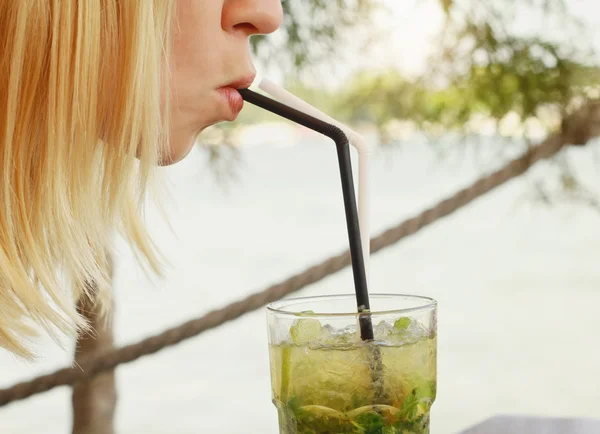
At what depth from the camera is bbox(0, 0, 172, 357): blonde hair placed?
2.48 ft

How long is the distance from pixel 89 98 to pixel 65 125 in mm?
32

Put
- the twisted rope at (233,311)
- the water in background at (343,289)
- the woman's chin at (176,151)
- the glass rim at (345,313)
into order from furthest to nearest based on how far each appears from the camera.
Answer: the water in background at (343,289)
the twisted rope at (233,311)
the woman's chin at (176,151)
the glass rim at (345,313)

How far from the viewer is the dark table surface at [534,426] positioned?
0.76 metres

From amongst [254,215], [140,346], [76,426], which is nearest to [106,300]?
[140,346]

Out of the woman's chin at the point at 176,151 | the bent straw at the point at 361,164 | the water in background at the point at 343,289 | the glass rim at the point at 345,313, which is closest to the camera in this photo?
the glass rim at the point at 345,313

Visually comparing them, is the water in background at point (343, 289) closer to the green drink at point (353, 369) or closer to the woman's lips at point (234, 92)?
the woman's lips at point (234, 92)

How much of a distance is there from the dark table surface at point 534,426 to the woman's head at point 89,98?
14.6 inches

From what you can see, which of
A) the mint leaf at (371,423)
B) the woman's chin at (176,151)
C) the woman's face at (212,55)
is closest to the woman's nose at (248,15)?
the woman's face at (212,55)

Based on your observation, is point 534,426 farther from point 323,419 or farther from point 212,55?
point 212,55

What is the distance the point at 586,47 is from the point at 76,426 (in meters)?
1.50

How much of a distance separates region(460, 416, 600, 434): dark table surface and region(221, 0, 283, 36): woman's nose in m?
0.41

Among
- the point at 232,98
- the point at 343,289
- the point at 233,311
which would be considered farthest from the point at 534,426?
the point at 343,289

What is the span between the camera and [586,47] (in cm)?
209

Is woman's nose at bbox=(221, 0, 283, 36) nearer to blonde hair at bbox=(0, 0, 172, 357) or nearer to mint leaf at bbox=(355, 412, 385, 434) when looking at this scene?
blonde hair at bbox=(0, 0, 172, 357)
